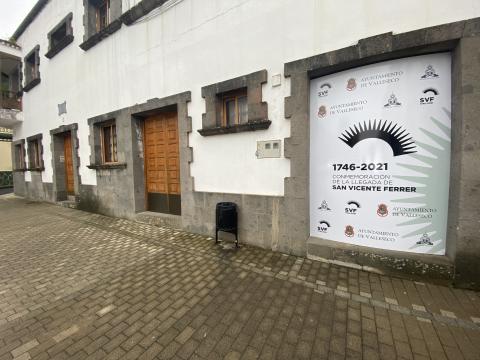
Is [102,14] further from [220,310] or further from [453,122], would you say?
[453,122]

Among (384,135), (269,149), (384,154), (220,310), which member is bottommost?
(220,310)

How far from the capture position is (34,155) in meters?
12.5

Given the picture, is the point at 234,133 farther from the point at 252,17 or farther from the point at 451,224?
the point at 451,224

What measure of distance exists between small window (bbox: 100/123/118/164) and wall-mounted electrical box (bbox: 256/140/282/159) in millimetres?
5889

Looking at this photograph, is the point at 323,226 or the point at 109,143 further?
the point at 109,143

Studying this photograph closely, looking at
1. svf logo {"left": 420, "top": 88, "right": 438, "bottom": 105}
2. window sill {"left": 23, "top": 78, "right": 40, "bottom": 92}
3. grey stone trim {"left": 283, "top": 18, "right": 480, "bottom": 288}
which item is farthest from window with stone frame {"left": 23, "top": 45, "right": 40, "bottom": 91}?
svf logo {"left": 420, "top": 88, "right": 438, "bottom": 105}

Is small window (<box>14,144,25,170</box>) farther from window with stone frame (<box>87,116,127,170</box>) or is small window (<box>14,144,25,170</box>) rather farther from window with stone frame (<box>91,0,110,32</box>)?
window with stone frame (<box>91,0,110,32</box>)

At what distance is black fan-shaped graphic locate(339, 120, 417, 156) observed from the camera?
3415 millimetres

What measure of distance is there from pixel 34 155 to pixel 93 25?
29.3 feet

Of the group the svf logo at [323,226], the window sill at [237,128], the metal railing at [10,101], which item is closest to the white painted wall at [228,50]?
the window sill at [237,128]

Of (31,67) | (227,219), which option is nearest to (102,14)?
(31,67)

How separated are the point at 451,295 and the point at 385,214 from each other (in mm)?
1252

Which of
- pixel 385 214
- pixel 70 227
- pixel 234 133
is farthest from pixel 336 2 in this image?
pixel 70 227

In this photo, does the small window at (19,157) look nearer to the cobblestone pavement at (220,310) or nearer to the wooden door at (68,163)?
the wooden door at (68,163)
